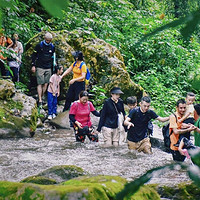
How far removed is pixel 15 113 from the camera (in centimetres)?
973

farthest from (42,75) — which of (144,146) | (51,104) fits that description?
(144,146)

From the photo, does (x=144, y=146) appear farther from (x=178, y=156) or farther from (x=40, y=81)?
(x=40, y=81)

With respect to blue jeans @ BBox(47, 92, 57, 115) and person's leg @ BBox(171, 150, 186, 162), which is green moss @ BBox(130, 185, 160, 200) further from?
blue jeans @ BBox(47, 92, 57, 115)

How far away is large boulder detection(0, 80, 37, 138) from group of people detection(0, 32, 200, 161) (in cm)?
96

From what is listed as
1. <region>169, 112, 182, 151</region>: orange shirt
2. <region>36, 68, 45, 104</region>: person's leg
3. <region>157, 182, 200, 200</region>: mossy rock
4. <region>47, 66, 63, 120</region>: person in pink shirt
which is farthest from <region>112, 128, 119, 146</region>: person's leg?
<region>36, 68, 45, 104</region>: person's leg

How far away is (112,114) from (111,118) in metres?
0.11

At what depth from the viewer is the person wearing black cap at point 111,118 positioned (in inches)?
326

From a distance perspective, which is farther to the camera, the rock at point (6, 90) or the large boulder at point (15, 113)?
the rock at point (6, 90)

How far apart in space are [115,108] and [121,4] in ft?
35.2

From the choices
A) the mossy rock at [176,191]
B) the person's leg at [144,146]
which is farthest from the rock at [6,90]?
the mossy rock at [176,191]

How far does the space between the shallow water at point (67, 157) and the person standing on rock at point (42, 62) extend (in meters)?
2.58

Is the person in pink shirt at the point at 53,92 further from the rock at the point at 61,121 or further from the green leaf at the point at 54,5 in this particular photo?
the green leaf at the point at 54,5

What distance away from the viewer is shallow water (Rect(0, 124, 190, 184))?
6.68 m

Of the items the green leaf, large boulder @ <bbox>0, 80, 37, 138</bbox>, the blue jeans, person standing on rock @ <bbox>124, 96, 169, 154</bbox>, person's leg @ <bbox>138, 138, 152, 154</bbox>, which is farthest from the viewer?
the blue jeans
